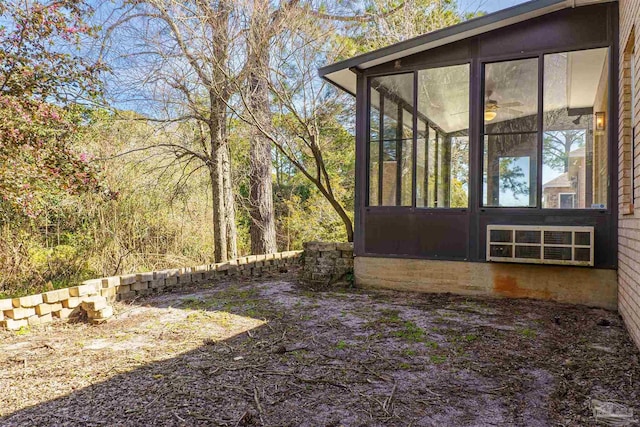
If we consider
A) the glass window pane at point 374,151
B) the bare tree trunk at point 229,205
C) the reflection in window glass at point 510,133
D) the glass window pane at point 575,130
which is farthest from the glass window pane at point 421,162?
the bare tree trunk at point 229,205

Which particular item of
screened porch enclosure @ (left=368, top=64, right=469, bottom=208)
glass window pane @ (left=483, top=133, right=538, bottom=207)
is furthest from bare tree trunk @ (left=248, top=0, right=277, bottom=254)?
glass window pane @ (left=483, top=133, right=538, bottom=207)

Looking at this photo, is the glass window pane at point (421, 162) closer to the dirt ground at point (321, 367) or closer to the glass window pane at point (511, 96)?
the glass window pane at point (511, 96)

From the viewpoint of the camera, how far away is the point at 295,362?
2734 millimetres

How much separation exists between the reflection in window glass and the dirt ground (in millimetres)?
1267

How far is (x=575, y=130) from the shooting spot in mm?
4422

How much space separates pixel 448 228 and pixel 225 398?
3431 millimetres

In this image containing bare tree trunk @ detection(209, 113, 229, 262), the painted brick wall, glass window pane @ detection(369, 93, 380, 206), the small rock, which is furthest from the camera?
bare tree trunk @ detection(209, 113, 229, 262)

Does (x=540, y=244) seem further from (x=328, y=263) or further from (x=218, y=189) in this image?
(x=218, y=189)

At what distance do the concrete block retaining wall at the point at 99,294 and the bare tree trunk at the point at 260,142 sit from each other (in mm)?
1784

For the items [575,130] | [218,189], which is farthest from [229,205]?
[575,130]

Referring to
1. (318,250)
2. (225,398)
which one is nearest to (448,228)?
(318,250)

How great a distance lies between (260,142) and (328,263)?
240cm

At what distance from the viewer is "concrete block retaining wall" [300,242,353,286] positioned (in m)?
5.59

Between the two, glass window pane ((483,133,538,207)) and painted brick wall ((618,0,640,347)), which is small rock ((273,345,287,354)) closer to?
painted brick wall ((618,0,640,347))
